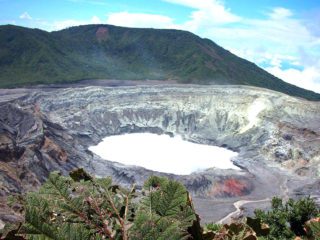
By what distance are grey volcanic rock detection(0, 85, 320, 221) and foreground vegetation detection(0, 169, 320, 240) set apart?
Answer: 149 feet

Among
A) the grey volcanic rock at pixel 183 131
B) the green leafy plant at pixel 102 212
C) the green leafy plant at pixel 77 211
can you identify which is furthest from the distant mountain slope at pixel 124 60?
the green leafy plant at pixel 102 212

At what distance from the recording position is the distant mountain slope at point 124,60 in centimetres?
15388

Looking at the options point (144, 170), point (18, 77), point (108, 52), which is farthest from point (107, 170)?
point (108, 52)

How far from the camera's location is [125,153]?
99.8m

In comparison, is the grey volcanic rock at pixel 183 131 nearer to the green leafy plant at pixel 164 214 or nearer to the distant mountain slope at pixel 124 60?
the distant mountain slope at pixel 124 60

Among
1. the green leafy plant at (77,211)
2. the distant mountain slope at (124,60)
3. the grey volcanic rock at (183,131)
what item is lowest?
the grey volcanic rock at (183,131)

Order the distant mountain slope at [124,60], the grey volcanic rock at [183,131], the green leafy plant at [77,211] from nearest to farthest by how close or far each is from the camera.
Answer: the green leafy plant at [77,211] → the grey volcanic rock at [183,131] → the distant mountain slope at [124,60]

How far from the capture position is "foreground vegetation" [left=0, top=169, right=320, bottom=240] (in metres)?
4.78

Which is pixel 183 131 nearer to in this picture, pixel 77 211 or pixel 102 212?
pixel 102 212

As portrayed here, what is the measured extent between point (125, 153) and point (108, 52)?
9614 cm

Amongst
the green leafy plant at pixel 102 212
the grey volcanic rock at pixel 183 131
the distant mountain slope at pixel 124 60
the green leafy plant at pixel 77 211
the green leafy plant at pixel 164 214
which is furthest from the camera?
the distant mountain slope at pixel 124 60

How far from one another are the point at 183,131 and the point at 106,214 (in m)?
115

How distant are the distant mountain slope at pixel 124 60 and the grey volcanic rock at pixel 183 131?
26.1m

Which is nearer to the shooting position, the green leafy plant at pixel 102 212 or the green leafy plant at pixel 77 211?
the green leafy plant at pixel 77 211
